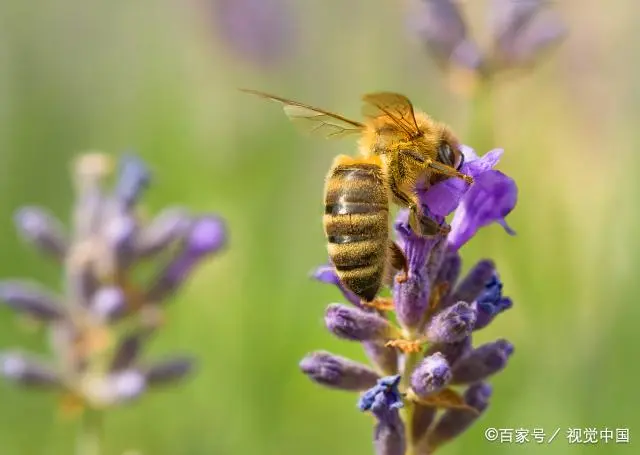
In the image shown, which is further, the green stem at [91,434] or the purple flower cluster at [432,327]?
the green stem at [91,434]

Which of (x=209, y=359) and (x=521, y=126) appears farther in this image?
(x=521, y=126)

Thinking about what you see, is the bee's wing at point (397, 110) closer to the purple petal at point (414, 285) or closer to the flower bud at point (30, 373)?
the purple petal at point (414, 285)

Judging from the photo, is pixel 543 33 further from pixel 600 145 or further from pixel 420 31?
pixel 600 145

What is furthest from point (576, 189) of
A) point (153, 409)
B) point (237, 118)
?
point (153, 409)

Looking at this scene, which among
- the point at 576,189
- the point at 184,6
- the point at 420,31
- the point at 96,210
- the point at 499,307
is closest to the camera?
the point at 499,307

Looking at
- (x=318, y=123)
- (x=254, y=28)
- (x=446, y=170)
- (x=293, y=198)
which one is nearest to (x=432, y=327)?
(x=446, y=170)

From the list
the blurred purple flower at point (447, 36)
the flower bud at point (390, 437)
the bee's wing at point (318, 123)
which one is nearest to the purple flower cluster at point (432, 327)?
the flower bud at point (390, 437)

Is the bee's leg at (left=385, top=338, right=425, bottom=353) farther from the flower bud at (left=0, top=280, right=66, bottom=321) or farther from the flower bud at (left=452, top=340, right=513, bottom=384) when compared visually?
the flower bud at (left=0, top=280, right=66, bottom=321)
